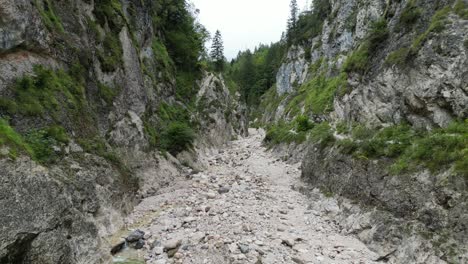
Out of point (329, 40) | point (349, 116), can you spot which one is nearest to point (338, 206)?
point (349, 116)

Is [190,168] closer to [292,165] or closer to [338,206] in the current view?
[292,165]

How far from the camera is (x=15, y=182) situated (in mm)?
10008

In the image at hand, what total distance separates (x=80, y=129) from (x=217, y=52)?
56.0 m

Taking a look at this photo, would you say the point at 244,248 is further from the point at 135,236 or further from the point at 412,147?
the point at 412,147

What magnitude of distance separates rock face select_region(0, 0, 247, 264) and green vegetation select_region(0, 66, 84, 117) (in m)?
0.08

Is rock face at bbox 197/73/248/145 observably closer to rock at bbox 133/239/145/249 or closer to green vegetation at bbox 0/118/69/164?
green vegetation at bbox 0/118/69/164

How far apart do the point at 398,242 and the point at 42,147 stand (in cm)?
1627

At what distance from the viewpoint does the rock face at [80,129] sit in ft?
33.3

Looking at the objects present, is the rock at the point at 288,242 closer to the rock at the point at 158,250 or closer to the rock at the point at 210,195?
the rock at the point at 158,250

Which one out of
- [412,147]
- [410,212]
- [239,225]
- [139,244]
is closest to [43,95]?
[139,244]

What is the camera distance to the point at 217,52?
70.1 m

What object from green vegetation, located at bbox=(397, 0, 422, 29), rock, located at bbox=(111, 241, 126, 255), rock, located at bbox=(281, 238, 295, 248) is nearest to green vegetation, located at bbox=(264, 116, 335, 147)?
green vegetation, located at bbox=(397, 0, 422, 29)

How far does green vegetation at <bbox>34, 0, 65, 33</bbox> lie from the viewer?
60.4ft

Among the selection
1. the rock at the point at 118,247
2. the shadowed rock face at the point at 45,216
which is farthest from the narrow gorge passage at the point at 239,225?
the shadowed rock face at the point at 45,216
